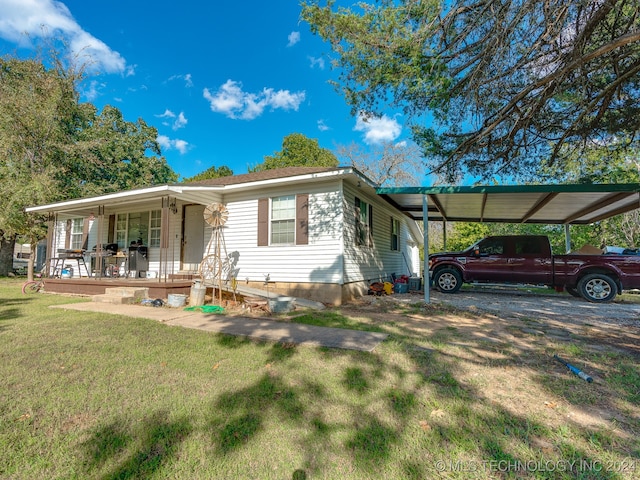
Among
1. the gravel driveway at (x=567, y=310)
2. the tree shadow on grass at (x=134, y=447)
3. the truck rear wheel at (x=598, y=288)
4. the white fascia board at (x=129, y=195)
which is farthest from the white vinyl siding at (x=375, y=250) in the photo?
the tree shadow on grass at (x=134, y=447)

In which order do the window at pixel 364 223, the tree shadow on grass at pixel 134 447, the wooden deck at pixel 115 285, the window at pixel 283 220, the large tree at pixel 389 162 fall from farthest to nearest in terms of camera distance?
the large tree at pixel 389 162 < the window at pixel 364 223 < the window at pixel 283 220 < the wooden deck at pixel 115 285 < the tree shadow on grass at pixel 134 447

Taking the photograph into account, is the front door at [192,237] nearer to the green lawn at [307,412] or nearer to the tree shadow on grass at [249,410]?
the green lawn at [307,412]

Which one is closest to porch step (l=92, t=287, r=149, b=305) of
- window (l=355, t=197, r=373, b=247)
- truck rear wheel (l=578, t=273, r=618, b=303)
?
window (l=355, t=197, r=373, b=247)

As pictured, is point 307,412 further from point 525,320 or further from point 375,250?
point 375,250

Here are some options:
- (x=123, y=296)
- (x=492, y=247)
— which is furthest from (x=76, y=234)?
(x=492, y=247)

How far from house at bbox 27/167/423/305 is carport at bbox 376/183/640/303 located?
1418mm

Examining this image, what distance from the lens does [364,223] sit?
362 inches

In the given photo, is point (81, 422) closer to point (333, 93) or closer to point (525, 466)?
point (525, 466)

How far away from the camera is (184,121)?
22.4 meters

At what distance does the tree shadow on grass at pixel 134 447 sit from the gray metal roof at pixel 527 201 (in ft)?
23.0

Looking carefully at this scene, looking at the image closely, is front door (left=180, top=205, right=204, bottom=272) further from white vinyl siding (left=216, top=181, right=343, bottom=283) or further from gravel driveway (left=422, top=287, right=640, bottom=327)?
gravel driveway (left=422, top=287, right=640, bottom=327)

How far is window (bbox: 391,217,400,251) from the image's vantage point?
12.3 m

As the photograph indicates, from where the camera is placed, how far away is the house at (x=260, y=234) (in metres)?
7.74

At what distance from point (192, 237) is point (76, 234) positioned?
6565mm
